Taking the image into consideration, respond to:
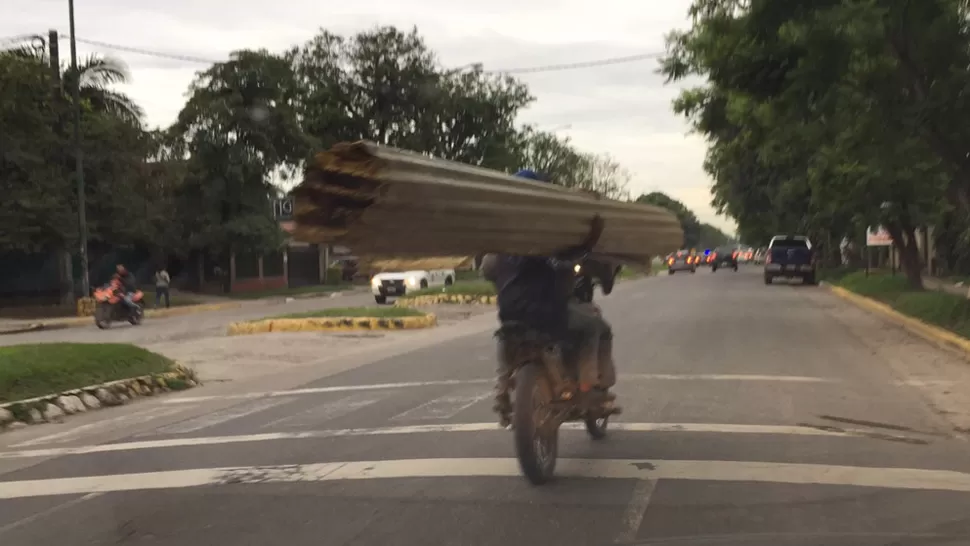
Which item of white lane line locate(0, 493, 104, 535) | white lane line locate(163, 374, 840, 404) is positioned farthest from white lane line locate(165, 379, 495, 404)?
white lane line locate(0, 493, 104, 535)

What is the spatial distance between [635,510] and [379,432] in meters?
3.29

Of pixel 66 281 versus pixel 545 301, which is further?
pixel 66 281

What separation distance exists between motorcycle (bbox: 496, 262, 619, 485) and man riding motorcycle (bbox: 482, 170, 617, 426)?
62mm

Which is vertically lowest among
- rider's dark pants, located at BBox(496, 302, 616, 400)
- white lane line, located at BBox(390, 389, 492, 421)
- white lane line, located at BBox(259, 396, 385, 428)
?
white lane line, located at BBox(259, 396, 385, 428)

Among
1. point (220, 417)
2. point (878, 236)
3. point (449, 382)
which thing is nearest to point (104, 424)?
point (220, 417)

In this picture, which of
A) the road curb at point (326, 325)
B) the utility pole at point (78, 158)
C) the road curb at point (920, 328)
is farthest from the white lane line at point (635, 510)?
the utility pole at point (78, 158)

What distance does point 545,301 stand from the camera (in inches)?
257

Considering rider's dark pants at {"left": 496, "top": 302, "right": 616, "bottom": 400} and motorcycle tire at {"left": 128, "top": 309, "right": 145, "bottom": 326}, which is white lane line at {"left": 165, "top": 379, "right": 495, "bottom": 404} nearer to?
rider's dark pants at {"left": 496, "top": 302, "right": 616, "bottom": 400}

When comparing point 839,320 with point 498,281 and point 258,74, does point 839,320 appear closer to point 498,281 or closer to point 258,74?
point 498,281

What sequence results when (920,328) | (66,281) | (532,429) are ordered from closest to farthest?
(532,429) → (920,328) → (66,281)

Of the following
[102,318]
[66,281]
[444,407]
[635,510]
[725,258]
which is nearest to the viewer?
[635,510]

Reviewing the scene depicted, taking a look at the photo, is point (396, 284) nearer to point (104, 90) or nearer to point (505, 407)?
point (104, 90)

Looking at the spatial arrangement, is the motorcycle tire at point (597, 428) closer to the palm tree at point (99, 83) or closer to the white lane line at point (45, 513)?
the white lane line at point (45, 513)

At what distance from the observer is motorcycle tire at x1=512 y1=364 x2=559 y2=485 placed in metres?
6.19
